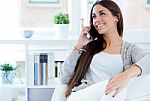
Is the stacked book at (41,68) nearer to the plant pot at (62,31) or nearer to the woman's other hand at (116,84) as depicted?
the plant pot at (62,31)

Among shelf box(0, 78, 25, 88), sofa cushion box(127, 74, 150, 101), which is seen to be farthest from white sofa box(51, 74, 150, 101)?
shelf box(0, 78, 25, 88)

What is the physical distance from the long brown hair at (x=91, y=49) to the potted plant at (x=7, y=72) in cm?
86

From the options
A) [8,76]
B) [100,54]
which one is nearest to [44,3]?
[8,76]

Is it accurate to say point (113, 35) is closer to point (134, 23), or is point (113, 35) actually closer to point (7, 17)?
point (134, 23)

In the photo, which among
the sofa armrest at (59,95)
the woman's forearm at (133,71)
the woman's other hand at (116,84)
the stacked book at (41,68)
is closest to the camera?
the woman's other hand at (116,84)

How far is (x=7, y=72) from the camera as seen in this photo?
109 inches

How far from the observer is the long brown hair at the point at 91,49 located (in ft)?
6.83

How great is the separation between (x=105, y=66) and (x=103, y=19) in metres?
0.32

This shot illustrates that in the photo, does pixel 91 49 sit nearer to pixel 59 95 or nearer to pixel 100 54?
pixel 100 54

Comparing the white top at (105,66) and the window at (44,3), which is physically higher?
the window at (44,3)

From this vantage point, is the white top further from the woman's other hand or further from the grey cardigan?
the woman's other hand

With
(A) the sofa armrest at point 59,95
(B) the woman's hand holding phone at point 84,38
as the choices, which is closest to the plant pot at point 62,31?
(B) the woman's hand holding phone at point 84,38

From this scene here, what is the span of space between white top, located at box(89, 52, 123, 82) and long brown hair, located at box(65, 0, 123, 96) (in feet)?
0.14

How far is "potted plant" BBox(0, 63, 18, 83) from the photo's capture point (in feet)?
9.11
